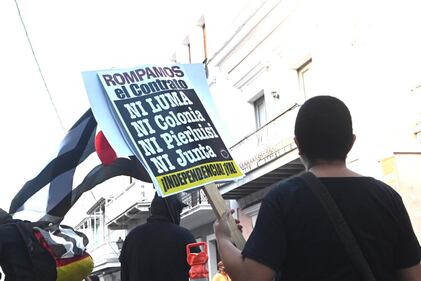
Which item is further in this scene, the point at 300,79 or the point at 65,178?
the point at 300,79

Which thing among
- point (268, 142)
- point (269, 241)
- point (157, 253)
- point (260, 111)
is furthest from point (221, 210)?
point (260, 111)

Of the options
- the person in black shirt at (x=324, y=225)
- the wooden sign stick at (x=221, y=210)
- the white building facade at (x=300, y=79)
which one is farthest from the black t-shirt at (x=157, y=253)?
the white building facade at (x=300, y=79)

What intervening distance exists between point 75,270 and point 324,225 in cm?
207

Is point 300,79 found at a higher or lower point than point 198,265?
higher

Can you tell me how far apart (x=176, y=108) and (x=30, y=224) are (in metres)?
1.25

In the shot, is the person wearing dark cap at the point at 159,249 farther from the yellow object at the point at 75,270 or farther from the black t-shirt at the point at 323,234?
the black t-shirt at the point at 323,234

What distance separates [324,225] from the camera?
1915 mm

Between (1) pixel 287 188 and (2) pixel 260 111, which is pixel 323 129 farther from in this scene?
(2) pixel 260 111

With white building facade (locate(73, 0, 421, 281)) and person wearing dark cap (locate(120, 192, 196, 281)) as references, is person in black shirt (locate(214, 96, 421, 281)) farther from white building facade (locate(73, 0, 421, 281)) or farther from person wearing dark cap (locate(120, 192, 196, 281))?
white building facade (locate(73, 0, 421, 281))

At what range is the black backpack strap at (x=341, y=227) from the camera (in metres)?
1.86

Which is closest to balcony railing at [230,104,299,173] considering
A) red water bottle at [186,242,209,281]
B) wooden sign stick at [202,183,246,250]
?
red water bottle at [186,242,209,281]

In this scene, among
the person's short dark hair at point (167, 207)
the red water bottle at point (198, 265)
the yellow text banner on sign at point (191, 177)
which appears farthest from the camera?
the person's short dark hair at point (167, 207)

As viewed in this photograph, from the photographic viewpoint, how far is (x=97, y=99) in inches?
121

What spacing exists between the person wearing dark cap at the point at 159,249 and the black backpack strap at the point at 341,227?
213cm
